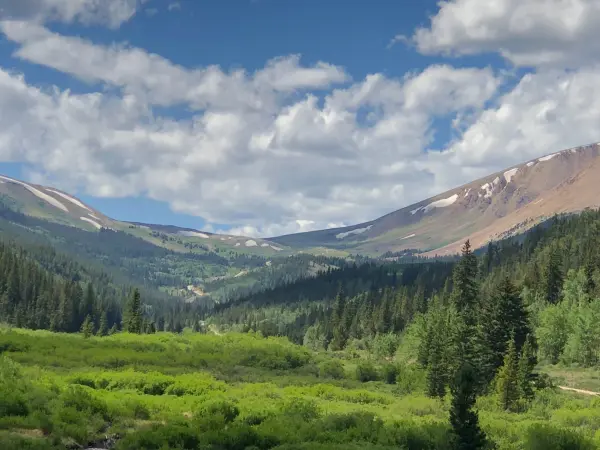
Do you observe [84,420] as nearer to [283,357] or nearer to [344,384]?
[344,384]

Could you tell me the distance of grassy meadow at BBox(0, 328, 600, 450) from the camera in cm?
3725

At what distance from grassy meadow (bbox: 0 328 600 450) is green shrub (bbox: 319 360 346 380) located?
7.07ft

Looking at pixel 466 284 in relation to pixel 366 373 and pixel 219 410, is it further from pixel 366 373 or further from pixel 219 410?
pixel 219 410

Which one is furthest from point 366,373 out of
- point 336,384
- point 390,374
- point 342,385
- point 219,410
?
point 219,410

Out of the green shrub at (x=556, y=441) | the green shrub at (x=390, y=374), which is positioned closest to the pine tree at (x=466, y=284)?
the green shrub at (x=390, y=374)

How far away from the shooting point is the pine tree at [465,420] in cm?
3625

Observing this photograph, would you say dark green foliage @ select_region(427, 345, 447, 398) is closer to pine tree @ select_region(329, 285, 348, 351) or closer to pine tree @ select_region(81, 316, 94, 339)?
pine tree @ select_region(81, 316, 94, 339)

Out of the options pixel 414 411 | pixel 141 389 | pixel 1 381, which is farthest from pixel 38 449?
pixel 414 411

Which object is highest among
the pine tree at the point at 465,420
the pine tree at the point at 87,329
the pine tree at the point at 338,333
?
the pine tree at the point at 465,420

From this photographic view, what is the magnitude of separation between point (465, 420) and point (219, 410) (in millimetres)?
19202

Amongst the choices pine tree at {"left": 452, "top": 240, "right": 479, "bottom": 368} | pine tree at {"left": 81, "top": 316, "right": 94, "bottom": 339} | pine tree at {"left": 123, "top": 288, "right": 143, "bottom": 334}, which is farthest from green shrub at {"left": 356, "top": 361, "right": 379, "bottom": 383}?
pine tree at {"left": 123, "top": 288, "right": 143, "bottom": 334}

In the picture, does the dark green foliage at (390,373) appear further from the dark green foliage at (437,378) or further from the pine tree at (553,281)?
the pine tree at (553,281)

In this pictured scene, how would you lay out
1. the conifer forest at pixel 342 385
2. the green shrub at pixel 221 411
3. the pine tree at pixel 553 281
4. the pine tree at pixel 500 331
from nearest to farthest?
the conifer forest at pixel 342 385
the green shrub at pixel 221 411
the pine tree at pixel 500 331
the pine tree at pixel 553 281

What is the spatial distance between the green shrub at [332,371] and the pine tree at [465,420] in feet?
195
